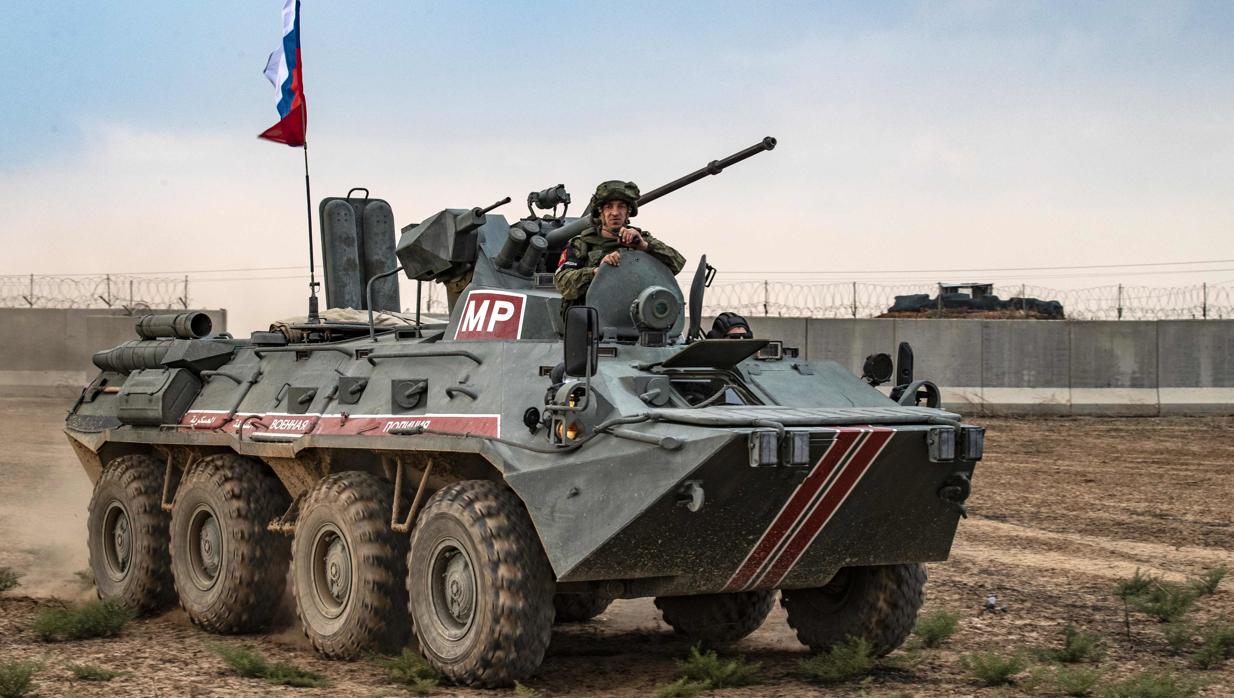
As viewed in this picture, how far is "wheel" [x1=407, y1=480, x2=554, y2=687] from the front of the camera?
8562 millimetres

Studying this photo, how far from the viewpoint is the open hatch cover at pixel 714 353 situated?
9.02 metres

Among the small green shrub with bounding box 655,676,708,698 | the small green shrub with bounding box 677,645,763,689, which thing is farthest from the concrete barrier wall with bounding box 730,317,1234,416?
the small green shrub with bounding box 655,676,708,698

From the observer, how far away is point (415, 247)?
11.7 meters

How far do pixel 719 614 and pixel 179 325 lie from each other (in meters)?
5.14

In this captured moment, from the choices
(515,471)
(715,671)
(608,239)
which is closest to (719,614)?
(715,671)

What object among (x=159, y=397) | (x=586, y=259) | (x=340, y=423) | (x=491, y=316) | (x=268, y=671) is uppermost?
(x=586, y=259)

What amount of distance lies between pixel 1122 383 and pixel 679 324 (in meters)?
18.0

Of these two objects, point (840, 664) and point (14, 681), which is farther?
point (840, 664)

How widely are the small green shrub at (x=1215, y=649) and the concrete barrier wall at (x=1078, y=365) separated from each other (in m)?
15.8

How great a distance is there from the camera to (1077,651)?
10039 millimetres

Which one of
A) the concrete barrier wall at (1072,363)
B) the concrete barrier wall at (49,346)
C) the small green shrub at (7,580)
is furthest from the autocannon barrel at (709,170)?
the concrete barrier wall at (49,346)

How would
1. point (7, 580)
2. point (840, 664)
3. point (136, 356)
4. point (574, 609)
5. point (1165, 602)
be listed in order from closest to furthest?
point (840, 664), point (1165, 602), point (574, 609), point (7, 580), point (136, 356)

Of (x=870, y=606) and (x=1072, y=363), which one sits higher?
(x=1072, y=363)

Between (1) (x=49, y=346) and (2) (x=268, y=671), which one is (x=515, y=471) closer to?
(2) (x=268, y=671)
